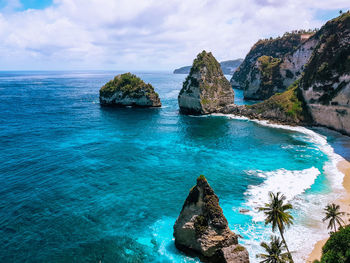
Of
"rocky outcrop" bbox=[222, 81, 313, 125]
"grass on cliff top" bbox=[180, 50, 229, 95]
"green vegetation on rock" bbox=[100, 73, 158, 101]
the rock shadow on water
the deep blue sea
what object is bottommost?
the deep blue sea

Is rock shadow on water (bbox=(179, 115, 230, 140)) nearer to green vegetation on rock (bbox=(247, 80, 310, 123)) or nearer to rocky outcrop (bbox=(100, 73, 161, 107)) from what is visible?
green vegetation on rock (bbox=(247, 80, 310, 123))

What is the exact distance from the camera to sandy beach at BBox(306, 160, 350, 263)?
33037mm

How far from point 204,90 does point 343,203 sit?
259 ft

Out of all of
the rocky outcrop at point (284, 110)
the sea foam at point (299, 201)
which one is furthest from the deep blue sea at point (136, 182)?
the rocky outcrop at point (284, 110)

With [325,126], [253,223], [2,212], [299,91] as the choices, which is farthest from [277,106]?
[2,212]

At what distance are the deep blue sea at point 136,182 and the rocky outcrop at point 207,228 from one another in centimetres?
294

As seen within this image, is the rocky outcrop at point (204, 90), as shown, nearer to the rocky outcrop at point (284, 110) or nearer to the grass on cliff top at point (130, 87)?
the rocky outcrop at point (284, 110)

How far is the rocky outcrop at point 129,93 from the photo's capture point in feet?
450

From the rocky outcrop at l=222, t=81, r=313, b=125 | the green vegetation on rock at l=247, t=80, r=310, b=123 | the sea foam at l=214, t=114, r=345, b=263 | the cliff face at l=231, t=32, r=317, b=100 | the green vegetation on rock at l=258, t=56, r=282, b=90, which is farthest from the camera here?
the green vegetation on rock at l=258, t=56, r=282, b=90

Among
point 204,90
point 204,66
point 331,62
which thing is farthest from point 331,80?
point 204,66

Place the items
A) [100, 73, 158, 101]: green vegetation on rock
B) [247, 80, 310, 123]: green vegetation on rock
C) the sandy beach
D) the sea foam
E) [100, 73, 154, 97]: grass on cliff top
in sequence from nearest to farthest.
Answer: the sandy beach
the sea foam
[247, 80, 310, 123]: green vegetation on rock
[100, 73, 154, 97]: grass on cliff top
[100, 73, 158, 101]: green vegetation on rock

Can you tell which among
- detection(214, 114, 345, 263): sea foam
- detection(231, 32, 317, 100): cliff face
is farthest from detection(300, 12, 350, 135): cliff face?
detection(231, 32, 317, 100): cliff face

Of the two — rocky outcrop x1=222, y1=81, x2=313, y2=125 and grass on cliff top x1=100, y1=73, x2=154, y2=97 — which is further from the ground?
grass on cliff top x1=100, y1=73, x2=154, y2=97

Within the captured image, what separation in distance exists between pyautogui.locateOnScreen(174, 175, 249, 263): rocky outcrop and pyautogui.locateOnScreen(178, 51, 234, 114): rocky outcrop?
8563 cm
